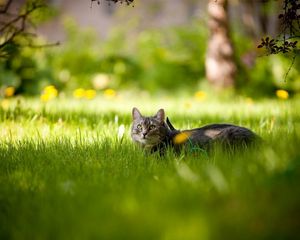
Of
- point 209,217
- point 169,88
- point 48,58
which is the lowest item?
point 209,217

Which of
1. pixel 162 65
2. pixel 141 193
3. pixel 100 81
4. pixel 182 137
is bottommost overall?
pixel 141 193

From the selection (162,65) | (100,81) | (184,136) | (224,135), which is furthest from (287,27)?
(162,65)

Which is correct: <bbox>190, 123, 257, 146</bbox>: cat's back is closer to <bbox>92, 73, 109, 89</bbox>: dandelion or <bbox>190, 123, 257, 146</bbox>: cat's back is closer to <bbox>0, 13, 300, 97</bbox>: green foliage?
<bbox>0, 13, 300, 97</bbox>: green foliage

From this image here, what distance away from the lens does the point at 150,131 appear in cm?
511

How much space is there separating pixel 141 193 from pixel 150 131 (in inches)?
85.3

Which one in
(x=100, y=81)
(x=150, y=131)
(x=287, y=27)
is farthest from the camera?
(x=100, y=81)

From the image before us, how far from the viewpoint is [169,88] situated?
11977 millimetres

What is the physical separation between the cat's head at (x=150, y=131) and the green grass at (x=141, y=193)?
1.05 feet

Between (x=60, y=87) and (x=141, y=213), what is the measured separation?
977 cm

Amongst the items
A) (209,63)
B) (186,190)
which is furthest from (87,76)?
(186,190)

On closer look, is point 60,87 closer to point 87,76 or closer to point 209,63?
point 87,76

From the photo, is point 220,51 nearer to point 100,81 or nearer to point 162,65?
point 162,65

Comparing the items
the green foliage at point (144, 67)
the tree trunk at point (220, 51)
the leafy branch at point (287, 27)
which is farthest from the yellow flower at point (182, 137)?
the green foliage at point (144, 67)

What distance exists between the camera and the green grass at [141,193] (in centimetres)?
233
